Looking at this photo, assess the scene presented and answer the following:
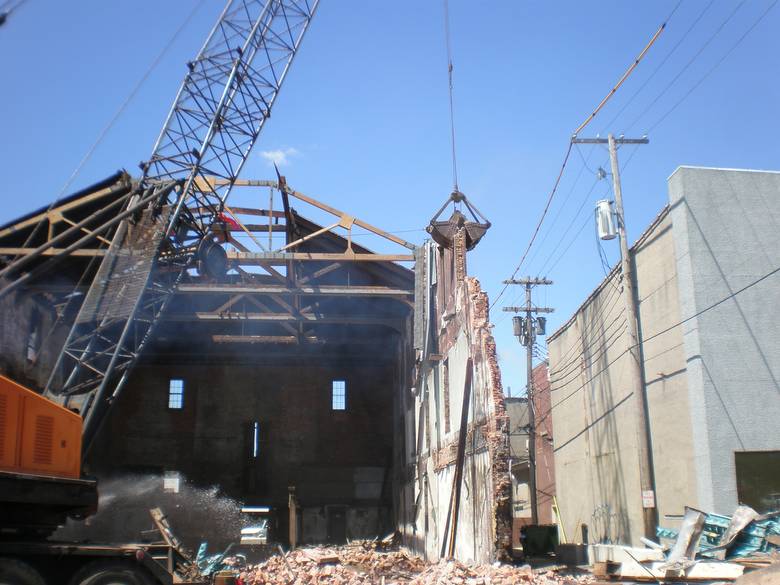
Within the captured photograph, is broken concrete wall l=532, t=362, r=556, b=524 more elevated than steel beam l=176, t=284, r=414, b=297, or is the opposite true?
steel beam l=176, t=284, r=414, b=297

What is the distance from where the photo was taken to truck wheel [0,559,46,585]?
1016 centimetres

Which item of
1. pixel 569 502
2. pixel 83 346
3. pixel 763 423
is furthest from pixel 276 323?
pixel 763 423

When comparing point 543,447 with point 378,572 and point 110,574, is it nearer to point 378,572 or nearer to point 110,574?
point 378,572

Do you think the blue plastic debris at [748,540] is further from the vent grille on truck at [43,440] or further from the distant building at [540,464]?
the distant building at [540,464]

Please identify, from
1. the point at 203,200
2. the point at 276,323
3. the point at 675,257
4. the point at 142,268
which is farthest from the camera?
A: the point at 276,323

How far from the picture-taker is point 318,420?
105ft

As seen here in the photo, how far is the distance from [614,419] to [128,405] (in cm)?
2013

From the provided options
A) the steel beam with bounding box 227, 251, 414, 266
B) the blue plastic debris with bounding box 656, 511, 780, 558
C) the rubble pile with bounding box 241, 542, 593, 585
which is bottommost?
the rubble pile with bounding box 241, 542, 593, 585

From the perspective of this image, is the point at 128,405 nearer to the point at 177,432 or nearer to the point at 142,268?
the point at 177,432

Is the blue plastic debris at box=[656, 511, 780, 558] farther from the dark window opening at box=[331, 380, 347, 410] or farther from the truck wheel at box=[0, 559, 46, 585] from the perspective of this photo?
the dark window opening at box=[331, 380, 347, 410]

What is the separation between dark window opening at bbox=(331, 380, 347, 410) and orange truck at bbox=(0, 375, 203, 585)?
818 inches

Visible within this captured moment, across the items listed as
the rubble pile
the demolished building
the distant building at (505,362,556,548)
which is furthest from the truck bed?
the distant building at (505,362,556,548)

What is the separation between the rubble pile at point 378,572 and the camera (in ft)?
40.3

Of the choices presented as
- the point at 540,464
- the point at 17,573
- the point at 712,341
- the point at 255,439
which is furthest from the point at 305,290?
the point at 540,464
